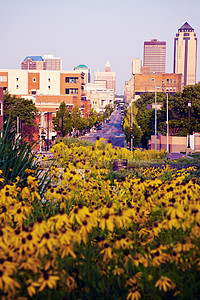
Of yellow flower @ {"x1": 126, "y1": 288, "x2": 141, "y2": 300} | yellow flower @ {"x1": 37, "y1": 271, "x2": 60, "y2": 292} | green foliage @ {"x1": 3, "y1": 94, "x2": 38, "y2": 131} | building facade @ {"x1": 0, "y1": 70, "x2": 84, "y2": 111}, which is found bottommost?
yellow flower @ {"x1": 126, "y1": 288, "x2": 141, "y2": 300}

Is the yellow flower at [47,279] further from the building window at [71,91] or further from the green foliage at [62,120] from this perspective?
the building window at [71,91]

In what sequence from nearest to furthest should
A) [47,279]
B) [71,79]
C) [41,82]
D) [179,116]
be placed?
[47,279] → [179,116] → [41,82] → [71,79]

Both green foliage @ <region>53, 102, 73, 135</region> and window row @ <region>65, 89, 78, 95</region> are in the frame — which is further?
window row @ <region>65, 89, 78, 95</region>

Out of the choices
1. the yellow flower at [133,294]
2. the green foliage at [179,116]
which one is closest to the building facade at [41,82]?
the green foliage at [179,116]

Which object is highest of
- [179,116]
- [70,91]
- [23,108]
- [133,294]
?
[70,91]

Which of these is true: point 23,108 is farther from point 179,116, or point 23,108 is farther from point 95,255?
point 95,255

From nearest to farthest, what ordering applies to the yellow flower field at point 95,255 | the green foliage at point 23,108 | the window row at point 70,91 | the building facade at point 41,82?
the yellow flower field at point 95,255 < the green foliage at point 23,108 < the building facade at point 41,82 < the window row at point 70,91

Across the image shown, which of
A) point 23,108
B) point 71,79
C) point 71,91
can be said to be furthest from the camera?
point 71,91

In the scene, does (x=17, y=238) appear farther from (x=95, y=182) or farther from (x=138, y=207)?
(x=95, y=182)

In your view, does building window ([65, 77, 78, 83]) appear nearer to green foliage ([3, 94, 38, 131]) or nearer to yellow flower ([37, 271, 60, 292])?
green foliage ([3, 94, 38, 131])

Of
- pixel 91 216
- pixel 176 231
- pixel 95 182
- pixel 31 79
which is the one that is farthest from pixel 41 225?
pixel 31 79

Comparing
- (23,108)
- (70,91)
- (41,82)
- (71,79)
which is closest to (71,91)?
(70,91)

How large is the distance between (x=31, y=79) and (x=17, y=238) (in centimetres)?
11245

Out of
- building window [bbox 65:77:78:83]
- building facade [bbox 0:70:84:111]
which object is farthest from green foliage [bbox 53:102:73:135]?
building window [bbox 65:77:78:83]
